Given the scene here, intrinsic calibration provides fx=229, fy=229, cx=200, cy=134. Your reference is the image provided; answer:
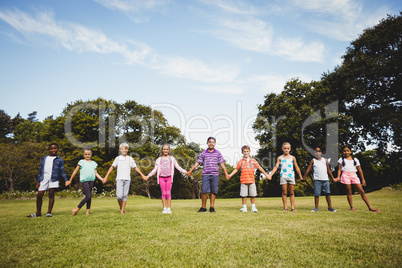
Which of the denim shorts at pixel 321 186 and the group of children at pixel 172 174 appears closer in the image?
the group of children at pixel 172 174

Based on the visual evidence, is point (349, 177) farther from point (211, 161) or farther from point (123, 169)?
point (123, 169)

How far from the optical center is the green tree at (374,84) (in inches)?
807

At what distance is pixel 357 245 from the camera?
11.3 ft

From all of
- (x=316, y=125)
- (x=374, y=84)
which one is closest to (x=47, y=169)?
(x=316, y=125)

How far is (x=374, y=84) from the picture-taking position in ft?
72.9

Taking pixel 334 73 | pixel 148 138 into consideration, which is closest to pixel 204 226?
pixel 334 73

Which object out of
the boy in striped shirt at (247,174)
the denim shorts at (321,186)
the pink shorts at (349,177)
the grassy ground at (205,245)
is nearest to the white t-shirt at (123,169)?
the grassy ground at (205,245)

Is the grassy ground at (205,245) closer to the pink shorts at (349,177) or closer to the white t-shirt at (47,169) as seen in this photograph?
the white t-shirt at (47,169)

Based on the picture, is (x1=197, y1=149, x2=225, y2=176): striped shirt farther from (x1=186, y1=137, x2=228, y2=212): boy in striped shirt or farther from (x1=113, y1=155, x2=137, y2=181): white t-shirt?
(x1=113, y1=155, x2=137, y2=181): white t-shirt

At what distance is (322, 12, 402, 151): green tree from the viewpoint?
20.5 m

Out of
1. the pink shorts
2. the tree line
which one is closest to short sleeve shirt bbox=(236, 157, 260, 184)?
the pink shorts

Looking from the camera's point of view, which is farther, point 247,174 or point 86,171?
point 247,174

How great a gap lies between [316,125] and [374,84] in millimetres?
6456

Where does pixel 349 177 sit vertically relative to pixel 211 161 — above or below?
below
